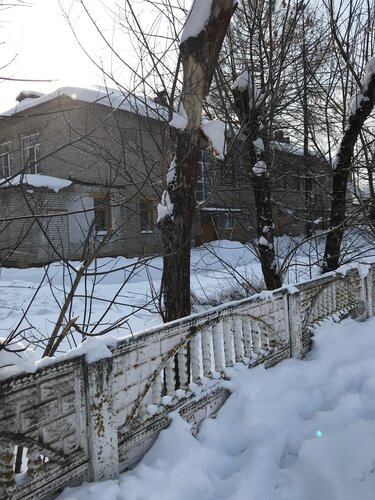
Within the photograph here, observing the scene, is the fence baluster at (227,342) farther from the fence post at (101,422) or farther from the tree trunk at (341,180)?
the tree trunk at (341,180)

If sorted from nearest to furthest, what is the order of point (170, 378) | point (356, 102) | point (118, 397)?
1. point (118, 397)
2. point (170, 378)
3. point (356, 102)

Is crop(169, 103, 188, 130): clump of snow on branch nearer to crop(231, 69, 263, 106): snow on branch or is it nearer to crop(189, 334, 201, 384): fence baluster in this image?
crop(231, 69, 263, 106): snow on branch

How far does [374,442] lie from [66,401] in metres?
1.98

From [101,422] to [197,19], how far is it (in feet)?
13.1

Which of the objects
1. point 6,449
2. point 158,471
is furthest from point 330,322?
point 6,449

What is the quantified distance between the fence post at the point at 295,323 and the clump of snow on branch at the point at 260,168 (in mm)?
2381

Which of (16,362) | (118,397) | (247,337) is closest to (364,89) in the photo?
(247,337)

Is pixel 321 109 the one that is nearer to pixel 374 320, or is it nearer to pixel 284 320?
pixel 374 320

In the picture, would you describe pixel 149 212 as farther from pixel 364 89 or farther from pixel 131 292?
pixel 364 89

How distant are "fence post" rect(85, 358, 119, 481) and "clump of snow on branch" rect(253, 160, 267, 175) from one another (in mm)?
4781

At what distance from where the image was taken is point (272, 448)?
9.25 feet

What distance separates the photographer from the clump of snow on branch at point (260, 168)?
6.45 m

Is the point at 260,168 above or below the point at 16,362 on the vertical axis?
above

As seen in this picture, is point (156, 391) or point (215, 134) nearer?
point (156, 391)
